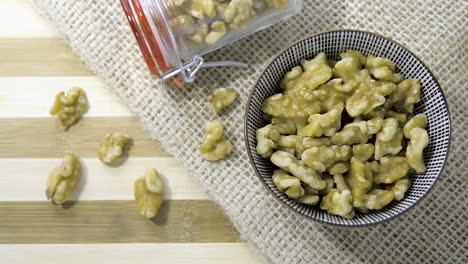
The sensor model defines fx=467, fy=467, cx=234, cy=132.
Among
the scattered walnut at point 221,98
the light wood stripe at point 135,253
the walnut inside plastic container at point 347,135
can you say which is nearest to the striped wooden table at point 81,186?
the light wood stripe at point 135,253

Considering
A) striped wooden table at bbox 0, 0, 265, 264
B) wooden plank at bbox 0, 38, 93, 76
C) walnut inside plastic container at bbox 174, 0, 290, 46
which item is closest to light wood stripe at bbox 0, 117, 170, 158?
striped wooden table at bbox 0, 0, 265, 264

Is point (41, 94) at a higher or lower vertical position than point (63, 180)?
higher

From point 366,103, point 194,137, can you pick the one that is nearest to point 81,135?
point 194,137

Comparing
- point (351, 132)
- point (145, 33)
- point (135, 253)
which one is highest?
point (145, 33)

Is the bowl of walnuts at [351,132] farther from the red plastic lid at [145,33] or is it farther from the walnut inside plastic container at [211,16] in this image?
the red plastic lid at [145,33]

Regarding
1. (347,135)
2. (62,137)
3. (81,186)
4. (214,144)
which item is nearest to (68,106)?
(62,137)

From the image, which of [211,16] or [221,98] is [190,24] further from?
[221,98]

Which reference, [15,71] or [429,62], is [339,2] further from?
[15,71]
